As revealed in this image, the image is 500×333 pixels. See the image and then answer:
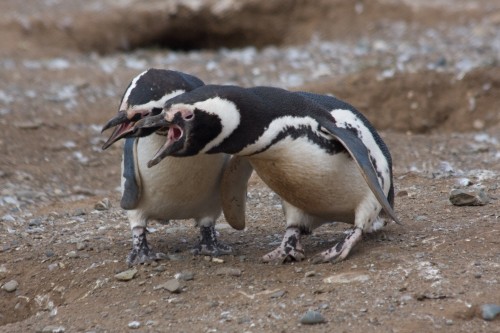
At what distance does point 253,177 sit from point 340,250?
1976mm

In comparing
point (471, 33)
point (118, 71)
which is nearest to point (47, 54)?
point (118, 71)

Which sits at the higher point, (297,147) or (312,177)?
(297,147)

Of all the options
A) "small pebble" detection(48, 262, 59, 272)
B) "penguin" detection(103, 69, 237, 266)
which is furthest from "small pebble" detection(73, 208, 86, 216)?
"penguin" detection(103, 69, 237, 266)

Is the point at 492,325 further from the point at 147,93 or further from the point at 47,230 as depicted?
the point at 47,230

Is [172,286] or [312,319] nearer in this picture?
[312,319]

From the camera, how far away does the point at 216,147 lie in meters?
3.40

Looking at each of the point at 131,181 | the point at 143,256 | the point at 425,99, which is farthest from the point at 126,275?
the point at 425,99

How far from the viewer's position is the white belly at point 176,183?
3.80 metres

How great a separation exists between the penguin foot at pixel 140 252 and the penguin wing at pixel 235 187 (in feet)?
1.07

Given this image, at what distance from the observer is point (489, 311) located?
3107 mm

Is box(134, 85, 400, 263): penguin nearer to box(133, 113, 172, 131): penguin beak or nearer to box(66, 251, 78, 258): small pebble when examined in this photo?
box(133, 113, 172, 131): penguin beak

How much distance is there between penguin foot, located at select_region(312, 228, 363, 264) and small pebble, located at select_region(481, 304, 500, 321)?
713 millimetres

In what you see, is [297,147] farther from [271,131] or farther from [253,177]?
[253,177]

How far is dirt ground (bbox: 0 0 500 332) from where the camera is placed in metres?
3.38
